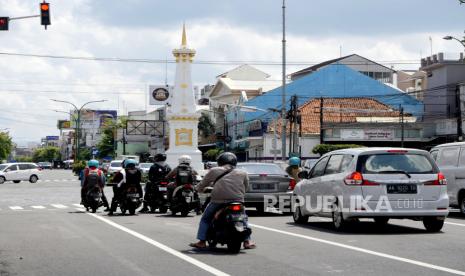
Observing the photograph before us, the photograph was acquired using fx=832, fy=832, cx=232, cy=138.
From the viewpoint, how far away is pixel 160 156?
936 inches

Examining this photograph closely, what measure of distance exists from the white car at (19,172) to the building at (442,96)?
33.7 m

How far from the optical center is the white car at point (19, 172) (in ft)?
217

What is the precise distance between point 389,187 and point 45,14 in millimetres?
15269

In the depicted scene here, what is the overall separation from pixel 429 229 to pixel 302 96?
70.3 meters

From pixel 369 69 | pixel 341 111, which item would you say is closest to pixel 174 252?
pixel 341 111

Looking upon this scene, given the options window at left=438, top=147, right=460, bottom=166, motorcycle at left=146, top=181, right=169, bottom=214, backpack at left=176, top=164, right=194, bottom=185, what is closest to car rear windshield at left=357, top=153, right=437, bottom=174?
window at left=438, top=147, right=460, bottom=166

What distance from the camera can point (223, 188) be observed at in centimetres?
1253

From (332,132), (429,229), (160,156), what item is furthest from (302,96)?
(429,229)

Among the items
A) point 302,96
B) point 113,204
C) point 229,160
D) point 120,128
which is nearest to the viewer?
point 229,160

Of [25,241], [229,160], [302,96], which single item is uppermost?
[302,96]

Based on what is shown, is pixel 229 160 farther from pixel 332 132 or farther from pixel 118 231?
pixel 332 132

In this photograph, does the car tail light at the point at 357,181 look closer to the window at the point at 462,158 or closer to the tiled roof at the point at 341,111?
the window at the point at 462,158

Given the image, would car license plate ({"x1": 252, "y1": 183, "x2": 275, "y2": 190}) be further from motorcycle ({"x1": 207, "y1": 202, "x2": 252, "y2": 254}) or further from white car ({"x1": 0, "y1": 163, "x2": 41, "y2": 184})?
white car ({"x1": 0, "y1": 163, "x2": 41, "y2": 184})

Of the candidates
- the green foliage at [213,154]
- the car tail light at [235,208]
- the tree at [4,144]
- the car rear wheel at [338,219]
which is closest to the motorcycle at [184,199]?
the car rear wheel at [338,219]
